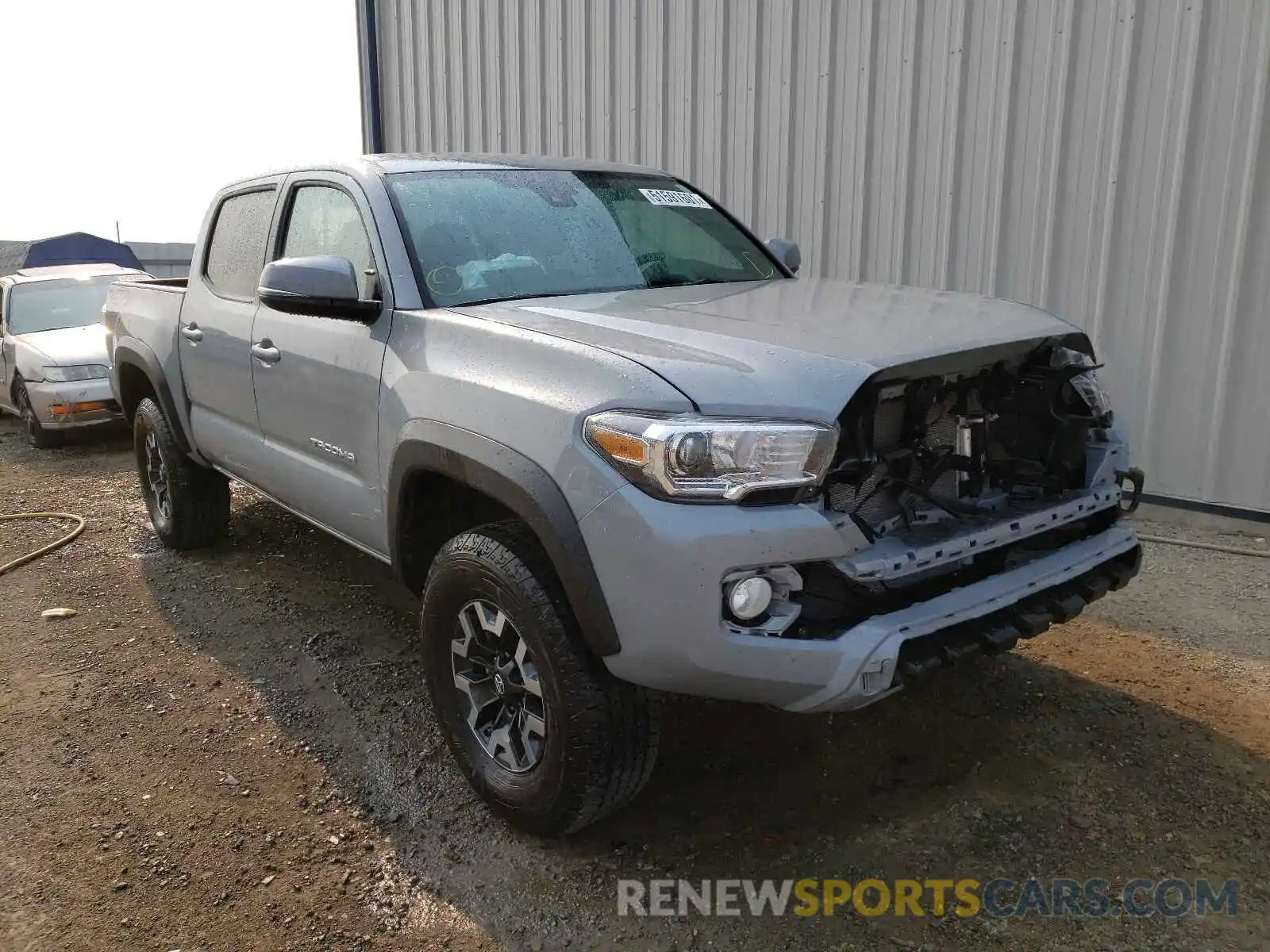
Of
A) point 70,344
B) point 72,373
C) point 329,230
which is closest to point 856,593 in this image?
point 329,230

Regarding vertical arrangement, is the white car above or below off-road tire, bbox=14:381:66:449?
above

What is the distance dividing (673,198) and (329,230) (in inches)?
53.5

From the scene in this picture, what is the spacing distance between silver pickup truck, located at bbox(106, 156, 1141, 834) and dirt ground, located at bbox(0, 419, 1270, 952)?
12.3 inches

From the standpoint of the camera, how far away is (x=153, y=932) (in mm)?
2473

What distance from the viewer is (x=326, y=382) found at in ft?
11.2

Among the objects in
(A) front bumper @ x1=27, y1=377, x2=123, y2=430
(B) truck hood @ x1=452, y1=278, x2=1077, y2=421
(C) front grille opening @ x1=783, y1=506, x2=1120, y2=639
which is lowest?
(A) front bumper @ x1=27, y1=377, x2=123, y2=430

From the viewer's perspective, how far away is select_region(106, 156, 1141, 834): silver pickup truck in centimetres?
225

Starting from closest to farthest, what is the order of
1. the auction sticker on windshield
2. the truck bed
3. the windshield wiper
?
the windshield wiper → the auction sticker on windshield → the truck bed

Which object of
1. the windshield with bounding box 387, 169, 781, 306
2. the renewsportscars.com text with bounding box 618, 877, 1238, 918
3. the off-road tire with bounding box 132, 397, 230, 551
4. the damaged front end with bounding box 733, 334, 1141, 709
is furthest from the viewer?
the off-road tire with bounding box 132, 397, 230, 551

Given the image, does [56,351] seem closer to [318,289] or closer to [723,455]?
[318,289]

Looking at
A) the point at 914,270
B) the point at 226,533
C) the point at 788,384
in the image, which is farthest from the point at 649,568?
the point at 914,270

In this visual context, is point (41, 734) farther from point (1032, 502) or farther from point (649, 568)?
point (1032, 502)

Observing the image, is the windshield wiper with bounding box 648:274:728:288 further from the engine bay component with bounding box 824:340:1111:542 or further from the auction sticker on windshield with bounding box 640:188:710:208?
the engine bay component with bounding box 824:340:1111:542

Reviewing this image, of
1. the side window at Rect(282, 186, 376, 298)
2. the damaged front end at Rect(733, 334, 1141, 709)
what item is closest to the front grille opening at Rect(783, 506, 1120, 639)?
the damaged front end at Rect(733, 334, 1141, 709)
